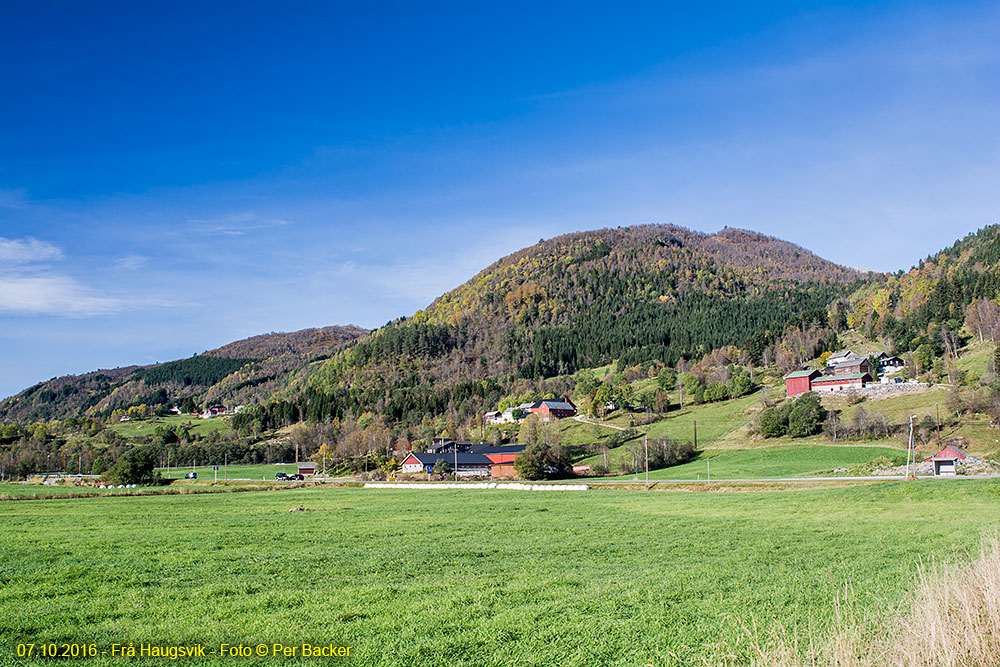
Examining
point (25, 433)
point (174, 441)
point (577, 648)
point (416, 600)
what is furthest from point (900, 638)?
point (25, 433)

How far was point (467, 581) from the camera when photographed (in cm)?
1442

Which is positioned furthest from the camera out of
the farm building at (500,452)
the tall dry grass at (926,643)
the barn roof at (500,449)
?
the barn roof at (500,449)

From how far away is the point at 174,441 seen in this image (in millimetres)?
171250

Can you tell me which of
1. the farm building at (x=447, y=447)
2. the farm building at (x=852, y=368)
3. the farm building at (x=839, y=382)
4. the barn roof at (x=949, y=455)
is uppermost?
the farm building at (x=852, y=368)

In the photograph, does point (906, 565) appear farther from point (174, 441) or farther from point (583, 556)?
point (174, 441)

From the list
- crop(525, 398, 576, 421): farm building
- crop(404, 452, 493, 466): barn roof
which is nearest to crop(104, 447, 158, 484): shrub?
crop(404, 452, 493, 466): barn roof

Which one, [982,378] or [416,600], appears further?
[982,378]

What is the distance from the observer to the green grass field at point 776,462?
221 ft

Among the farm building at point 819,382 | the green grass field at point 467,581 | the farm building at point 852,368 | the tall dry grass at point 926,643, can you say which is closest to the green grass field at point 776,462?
the green grass field at point 467,581

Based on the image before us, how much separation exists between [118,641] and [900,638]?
435 inches

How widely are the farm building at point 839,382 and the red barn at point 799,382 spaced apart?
90 cm

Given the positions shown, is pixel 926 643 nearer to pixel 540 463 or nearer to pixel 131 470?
pixel 540 463

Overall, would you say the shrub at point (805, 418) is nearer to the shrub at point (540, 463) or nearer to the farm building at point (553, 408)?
the shrub at point (540, 463)

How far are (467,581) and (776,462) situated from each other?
70743 millimetres
